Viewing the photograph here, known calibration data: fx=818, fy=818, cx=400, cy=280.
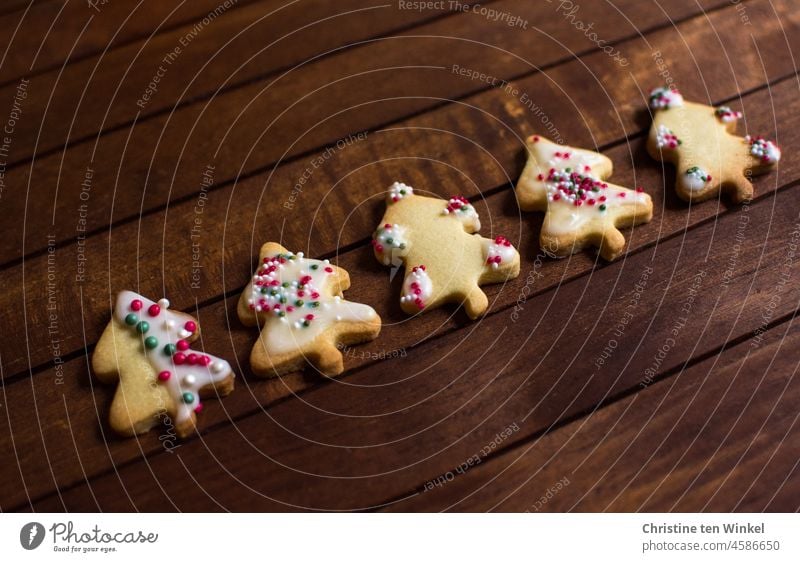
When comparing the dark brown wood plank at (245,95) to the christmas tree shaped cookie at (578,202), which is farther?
the dark brown wood plank at (245,95)

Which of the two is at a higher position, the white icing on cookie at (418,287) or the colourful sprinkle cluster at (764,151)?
the colourful sprinkle cluster at (764,151)

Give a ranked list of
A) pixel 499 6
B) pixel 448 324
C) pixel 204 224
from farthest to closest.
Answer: pixel 499 6 → pixel 204 224 → pixel 448 324

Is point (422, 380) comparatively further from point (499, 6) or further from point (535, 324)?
point (499, 6)

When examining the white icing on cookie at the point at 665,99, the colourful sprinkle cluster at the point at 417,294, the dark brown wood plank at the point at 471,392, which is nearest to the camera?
the dark brown wood plank at the point at 471,392

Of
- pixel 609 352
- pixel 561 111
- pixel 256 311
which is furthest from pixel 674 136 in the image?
pixel 256 311

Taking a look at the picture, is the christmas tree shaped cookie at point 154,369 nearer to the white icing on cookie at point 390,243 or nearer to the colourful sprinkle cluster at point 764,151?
the white icing on cookie at point 390,243


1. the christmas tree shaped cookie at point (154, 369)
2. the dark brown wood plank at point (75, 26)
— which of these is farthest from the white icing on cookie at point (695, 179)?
→ the dark brown wood plank at point (75, 26)

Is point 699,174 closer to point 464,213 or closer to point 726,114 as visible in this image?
point 726,114
